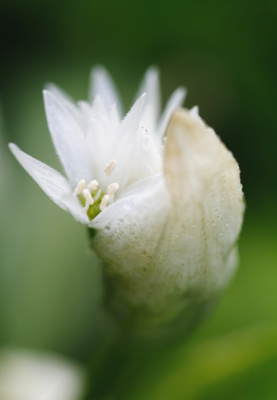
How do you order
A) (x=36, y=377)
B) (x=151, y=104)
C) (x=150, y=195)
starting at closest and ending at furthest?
(x=150, y=195) → (x=151, y=104) → (x=36, y=377)

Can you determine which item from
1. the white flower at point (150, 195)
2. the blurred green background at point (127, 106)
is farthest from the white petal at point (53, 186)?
the blurred green background at point (127, 106)

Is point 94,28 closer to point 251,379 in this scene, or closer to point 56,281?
point 56,281

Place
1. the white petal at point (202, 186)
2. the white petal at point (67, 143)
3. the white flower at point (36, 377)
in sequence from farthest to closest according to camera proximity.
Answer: the white flower at point (36, 377)
the white petal at point (67, 143)
the white petal at point (202, 186)

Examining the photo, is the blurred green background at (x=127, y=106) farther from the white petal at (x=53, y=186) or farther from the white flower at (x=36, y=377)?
the white petal at (x=53, y=186)

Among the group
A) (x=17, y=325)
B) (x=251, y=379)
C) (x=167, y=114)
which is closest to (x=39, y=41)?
(x=17, y=325)

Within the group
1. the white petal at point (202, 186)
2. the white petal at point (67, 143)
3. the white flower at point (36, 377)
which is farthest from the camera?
the white flower at point (36, 377)

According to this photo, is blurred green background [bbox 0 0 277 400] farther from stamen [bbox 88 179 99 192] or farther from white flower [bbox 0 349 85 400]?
stamen [bbox 88 179 99 192]

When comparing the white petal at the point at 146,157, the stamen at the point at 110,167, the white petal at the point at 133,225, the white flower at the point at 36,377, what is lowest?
the white flower at the point at 36,377

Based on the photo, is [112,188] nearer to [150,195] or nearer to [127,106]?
[150,195]

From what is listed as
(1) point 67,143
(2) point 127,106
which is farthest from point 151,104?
(2) point 127,106
